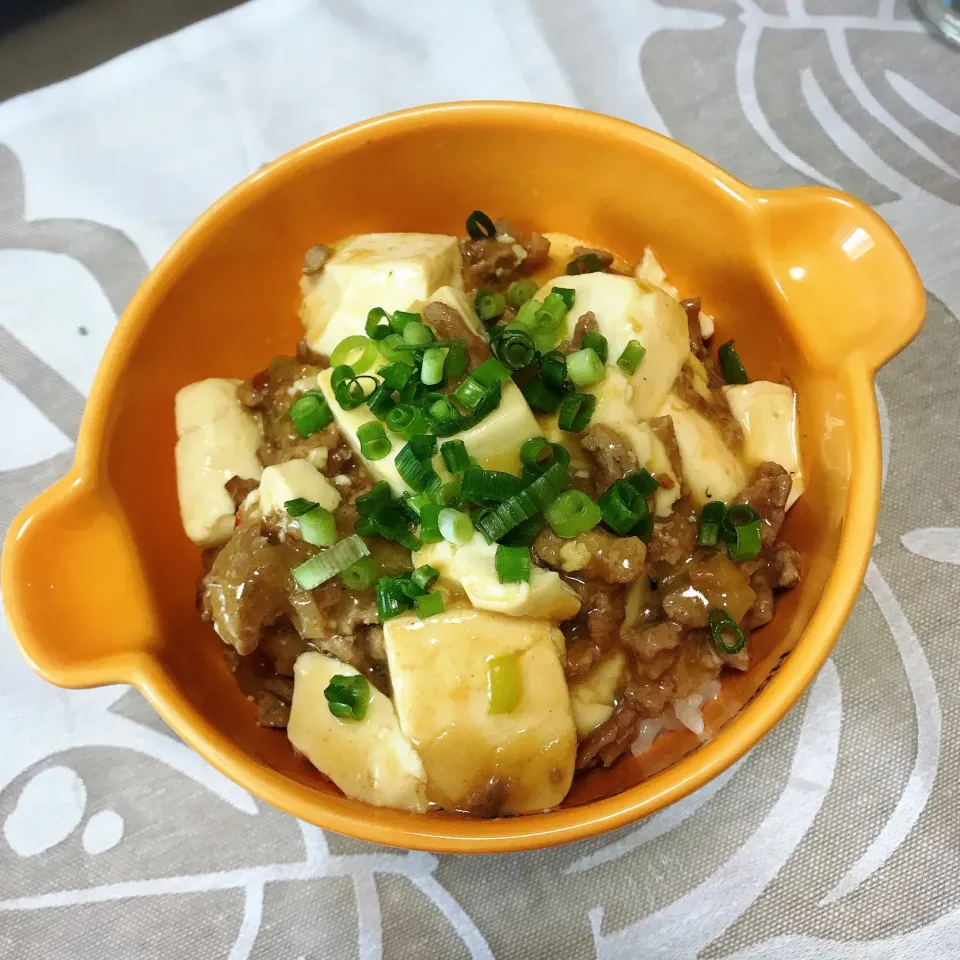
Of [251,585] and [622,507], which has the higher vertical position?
[622,507]

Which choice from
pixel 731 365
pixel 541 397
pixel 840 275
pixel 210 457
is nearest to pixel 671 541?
pixel 541 397

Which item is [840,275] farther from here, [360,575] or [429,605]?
[360,575]

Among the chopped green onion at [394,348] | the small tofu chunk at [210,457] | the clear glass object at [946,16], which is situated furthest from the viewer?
the clear glass object at [946,16]

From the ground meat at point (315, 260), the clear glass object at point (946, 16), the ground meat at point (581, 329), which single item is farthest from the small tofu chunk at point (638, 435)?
the clear glass object at point (946, 16)

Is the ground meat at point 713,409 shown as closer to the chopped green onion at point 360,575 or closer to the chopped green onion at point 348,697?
the chopped green onion at point 360,575

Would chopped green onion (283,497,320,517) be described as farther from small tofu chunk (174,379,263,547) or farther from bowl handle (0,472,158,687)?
bowl handle (0,472,158,687)

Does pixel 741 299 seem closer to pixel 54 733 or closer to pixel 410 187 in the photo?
pixel 410 187

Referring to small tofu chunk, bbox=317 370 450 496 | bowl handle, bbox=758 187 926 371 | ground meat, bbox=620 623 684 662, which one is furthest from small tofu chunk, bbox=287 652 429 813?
bowl handle, bbox=758 187 926 371
